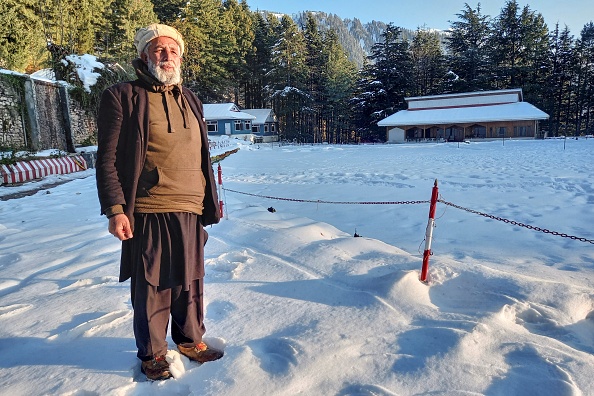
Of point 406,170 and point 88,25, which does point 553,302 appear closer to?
point 406,170

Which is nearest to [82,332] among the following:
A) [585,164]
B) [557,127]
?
[585,164]

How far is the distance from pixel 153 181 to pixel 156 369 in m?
1.12

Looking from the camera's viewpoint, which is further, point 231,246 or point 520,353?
point 231,246

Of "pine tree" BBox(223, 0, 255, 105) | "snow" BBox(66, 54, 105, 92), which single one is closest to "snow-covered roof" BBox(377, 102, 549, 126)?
"pine tree" BBox(223, 0, 255, 105)

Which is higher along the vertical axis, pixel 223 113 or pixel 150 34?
pixel 223 113

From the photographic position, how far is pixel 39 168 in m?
13.4

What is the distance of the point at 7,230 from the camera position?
21.5 ft

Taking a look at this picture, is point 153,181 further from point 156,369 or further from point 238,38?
point 238,38

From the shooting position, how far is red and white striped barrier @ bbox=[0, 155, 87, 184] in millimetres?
11968

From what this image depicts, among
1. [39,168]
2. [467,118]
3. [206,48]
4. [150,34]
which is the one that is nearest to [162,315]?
[150,34]

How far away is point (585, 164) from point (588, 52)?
154ft

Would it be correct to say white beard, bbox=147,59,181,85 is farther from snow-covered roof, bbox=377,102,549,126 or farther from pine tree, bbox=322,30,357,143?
pine tree, bbox=322,30,357,143

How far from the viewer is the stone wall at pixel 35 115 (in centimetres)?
1614

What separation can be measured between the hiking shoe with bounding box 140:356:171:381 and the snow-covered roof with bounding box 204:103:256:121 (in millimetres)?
50211
